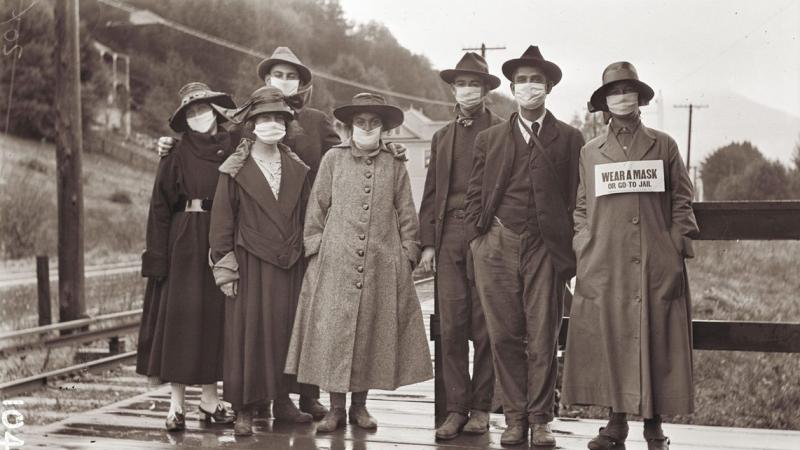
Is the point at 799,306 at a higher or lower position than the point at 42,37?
lower

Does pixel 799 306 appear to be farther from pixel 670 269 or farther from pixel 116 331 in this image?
pixel 670 269

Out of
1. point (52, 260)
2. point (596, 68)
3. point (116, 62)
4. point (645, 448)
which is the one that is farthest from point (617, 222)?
point (116, 62)

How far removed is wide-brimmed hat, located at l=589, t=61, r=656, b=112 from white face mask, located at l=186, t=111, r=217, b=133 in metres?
2.22

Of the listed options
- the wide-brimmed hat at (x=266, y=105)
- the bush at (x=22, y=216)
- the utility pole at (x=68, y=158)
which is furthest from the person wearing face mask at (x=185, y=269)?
the bush at (x=22, y=216)

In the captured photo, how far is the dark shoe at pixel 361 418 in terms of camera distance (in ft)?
16.6

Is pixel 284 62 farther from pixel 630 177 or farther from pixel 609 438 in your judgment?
pixel 609 438

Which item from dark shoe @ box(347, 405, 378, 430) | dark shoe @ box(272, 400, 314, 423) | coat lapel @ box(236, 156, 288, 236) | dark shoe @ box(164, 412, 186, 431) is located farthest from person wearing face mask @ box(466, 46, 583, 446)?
dark shoe @ box(164, 412, 186, 431)

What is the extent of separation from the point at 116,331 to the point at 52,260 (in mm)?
4497

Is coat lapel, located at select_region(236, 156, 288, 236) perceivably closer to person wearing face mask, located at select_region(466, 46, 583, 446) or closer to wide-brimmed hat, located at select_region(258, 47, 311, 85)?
wide-brimmed hat, located at select_region(258, 47, 311, 85)

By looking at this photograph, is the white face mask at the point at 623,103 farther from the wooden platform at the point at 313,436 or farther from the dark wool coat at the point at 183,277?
the dark wool coat at the point at 183,277

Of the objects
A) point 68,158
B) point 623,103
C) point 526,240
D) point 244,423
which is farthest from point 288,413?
point 68,158

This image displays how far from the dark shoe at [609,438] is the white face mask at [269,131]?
2.42 metres

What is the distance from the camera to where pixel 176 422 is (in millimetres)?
5086

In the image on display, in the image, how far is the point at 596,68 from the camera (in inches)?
336
